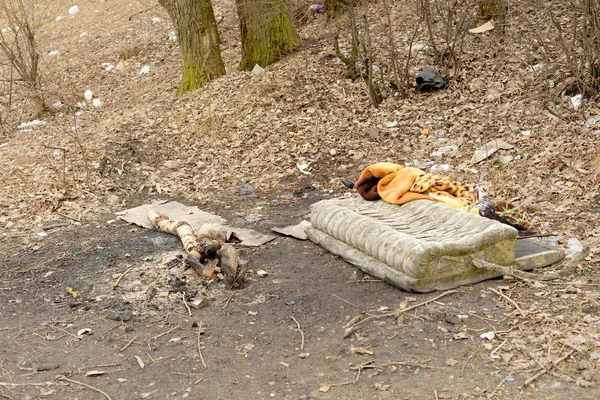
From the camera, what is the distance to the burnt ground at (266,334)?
3.94 meters

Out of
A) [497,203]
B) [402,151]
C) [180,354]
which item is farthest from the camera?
[402,151]

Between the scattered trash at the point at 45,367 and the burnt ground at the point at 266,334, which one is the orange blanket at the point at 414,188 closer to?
the burnt ground at the point at 266,334

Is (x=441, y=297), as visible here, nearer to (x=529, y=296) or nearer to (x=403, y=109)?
(x=529, y=296)

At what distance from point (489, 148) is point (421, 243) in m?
3.08

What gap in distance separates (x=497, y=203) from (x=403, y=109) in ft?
9.63

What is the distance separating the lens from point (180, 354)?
4.43 m

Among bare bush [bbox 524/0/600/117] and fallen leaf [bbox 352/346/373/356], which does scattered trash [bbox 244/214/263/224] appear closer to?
fallen leaf [bbox 352/346/373/356]

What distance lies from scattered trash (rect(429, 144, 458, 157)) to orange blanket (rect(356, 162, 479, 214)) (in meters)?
1.84

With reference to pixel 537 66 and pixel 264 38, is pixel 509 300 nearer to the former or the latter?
pixel 537 66

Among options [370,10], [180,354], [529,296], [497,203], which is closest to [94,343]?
[180,354]

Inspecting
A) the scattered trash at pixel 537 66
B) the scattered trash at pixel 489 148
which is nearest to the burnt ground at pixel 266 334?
the scattered trash at pixel 489 148

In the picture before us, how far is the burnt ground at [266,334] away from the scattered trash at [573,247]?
0.57 m

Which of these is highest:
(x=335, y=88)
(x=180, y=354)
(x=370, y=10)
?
(x=370, y=10)

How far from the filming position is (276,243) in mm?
6336
